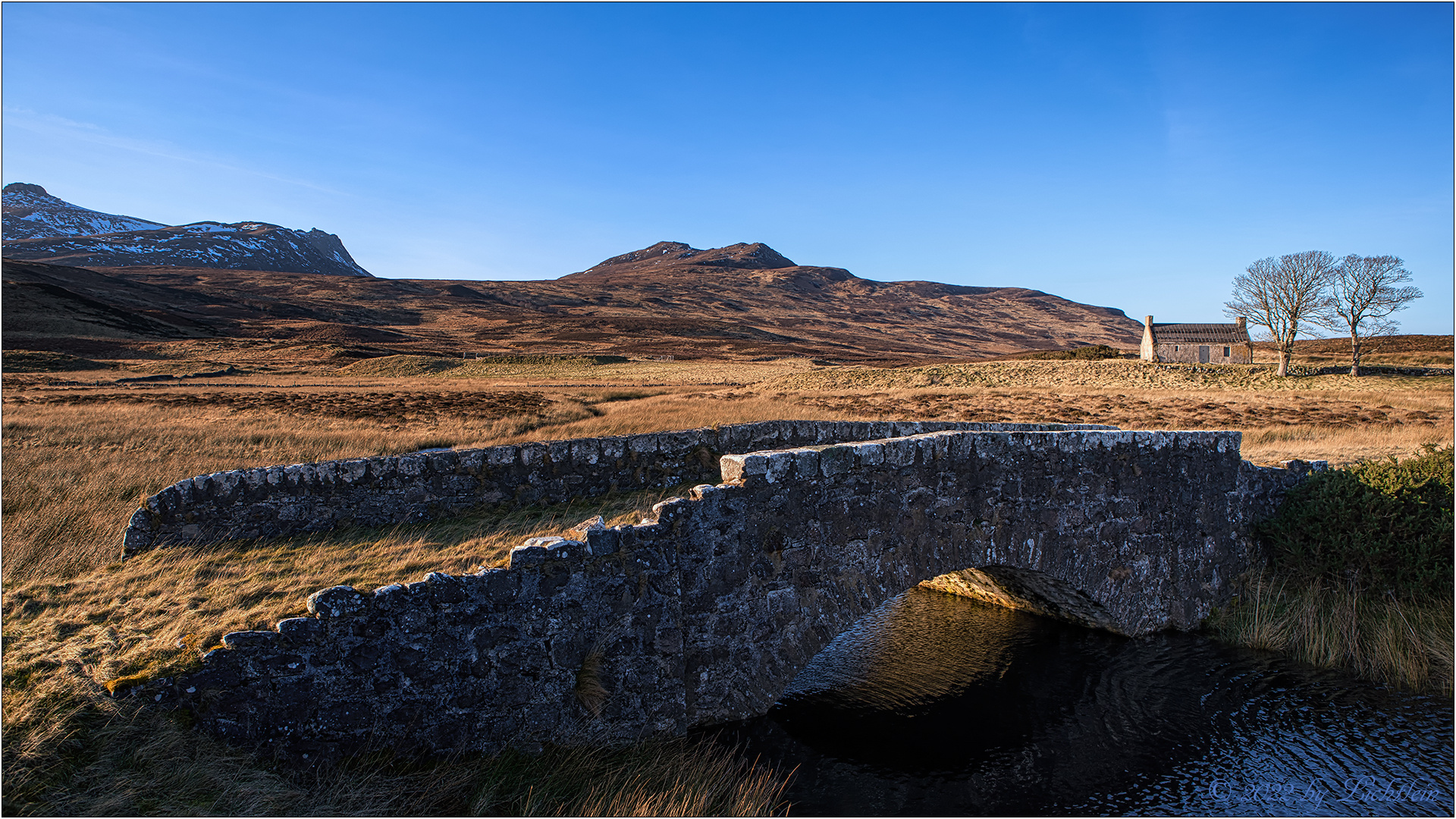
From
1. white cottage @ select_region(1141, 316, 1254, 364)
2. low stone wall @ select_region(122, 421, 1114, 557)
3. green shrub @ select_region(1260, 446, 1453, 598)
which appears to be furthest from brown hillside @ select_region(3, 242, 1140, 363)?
green shrub @ select_region(1260, 446, 1453, 598)

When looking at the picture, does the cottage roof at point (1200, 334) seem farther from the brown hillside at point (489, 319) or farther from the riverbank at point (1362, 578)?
the riverbank at point (1362, 578)

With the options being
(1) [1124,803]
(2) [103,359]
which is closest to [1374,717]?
(1) [1124,803]

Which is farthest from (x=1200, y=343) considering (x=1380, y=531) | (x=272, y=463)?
(x=272, y=463)

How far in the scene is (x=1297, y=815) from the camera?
6648 mm

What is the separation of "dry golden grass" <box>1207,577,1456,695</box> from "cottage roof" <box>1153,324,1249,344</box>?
59.0m

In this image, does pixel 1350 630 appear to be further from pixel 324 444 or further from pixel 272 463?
pixel 324 444

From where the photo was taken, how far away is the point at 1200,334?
203 feet

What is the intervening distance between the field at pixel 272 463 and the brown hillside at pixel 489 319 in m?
40.2

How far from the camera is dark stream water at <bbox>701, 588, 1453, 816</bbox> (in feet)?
22.8

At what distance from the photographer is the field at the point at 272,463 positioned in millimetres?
4680

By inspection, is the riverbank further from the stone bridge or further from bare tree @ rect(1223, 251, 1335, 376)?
bare tree @ rect(1223, 251, 1335, 376)

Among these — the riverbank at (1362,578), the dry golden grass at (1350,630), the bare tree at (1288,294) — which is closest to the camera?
the dry golden grass at (1350,630)

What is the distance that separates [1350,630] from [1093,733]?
177 inches

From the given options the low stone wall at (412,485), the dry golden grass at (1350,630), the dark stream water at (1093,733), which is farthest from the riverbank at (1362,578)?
the low stone wall at (412,485)
